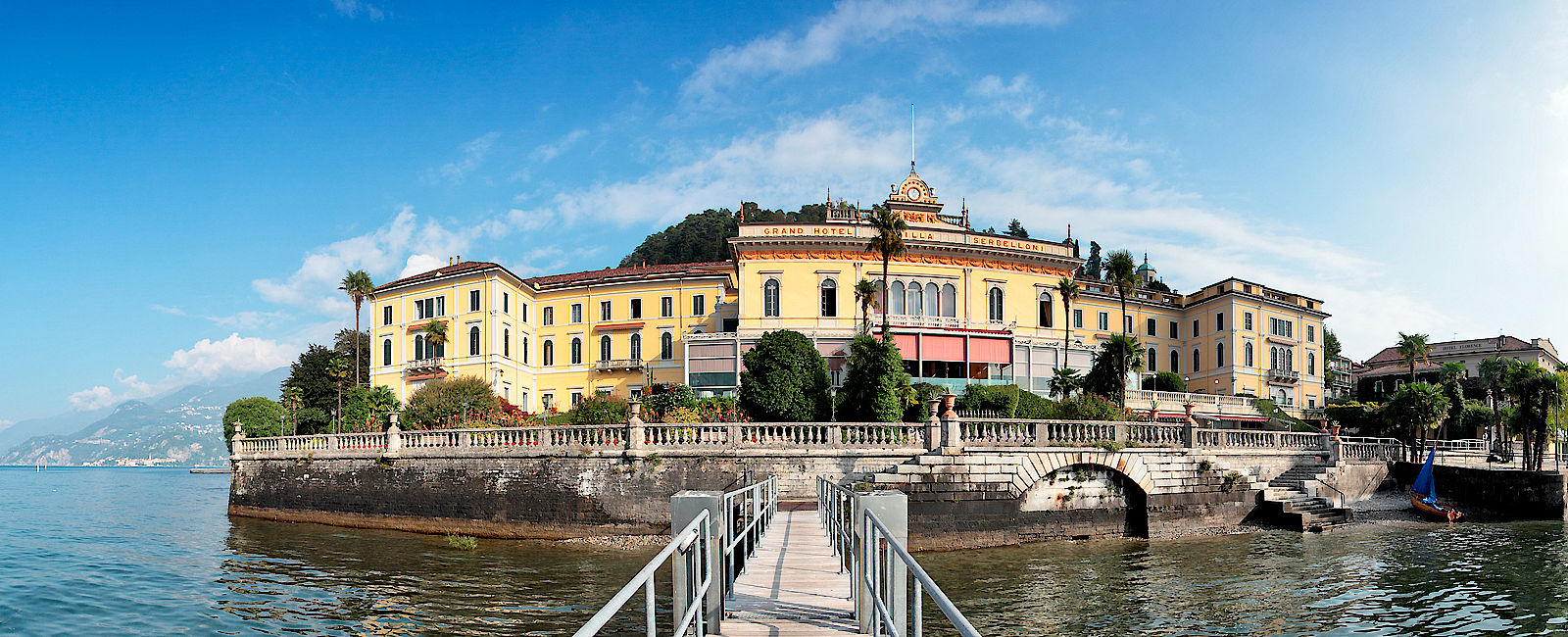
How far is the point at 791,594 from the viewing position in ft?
33.1

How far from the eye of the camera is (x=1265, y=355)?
205 ft

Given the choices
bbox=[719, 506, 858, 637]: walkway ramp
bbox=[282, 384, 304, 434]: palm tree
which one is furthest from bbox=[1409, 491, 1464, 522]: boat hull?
bbox=[282, 384, 304, 434]: palm tree

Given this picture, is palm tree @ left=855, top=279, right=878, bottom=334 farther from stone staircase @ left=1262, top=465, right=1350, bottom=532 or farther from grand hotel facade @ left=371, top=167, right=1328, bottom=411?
stone staircase @ left=1262, top=465, right=1350, bottom=532

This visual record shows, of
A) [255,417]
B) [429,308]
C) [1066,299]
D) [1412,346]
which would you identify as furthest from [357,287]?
[1412,346]

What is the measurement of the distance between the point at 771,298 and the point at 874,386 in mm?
17239

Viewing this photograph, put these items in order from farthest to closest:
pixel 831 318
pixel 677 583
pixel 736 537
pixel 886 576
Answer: pixel 831 318
pixel 736 537
pixel 886 576
pixel 677 583

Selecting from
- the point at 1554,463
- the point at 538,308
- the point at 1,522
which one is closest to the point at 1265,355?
the point at 1554,463

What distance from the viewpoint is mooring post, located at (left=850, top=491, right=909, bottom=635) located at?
23.6 feet

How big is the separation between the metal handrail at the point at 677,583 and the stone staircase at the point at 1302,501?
26.4 meters

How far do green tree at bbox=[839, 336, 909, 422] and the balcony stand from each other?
79.1ft

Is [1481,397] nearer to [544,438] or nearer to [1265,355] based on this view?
[1265,355]

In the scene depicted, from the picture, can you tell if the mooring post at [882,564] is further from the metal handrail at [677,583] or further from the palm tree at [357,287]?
the palm tree at [357,287]

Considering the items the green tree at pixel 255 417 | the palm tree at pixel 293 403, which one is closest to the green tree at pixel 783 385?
the palm tree at pixel 293 403

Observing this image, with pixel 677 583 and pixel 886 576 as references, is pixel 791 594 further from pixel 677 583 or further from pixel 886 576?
pixel 677 583
